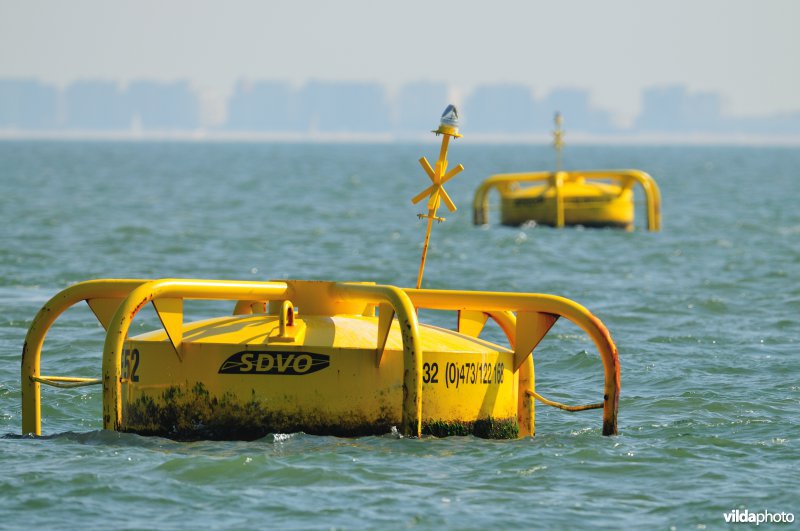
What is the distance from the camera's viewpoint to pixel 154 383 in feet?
30.5

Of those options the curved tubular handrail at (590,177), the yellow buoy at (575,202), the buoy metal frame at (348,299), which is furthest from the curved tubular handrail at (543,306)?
the yellow buoy at (575,202)

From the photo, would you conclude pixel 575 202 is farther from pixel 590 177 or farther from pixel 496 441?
pixel 496 441

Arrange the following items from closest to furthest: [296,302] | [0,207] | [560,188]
Answer: [296,302]
[560,188]
[0,207]

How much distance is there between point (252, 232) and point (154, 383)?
81.6 ft

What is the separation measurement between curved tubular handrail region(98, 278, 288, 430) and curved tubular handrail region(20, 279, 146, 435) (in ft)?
1.03

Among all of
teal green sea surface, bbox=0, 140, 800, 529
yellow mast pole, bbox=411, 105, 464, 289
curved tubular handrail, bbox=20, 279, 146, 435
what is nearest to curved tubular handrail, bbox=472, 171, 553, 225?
teal green sea surface, bbox=0, 140, 800, 529

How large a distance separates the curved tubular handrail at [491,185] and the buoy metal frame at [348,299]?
68.5 feet

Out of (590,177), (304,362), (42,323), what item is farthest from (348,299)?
(590,177)

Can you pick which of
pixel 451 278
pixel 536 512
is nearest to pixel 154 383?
pixel 536 512

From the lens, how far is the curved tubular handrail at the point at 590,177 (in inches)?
1205

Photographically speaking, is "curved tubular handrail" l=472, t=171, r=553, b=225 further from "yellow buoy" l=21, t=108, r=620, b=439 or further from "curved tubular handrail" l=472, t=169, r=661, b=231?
"yellow buoy" l=21, t=108, r=620, b=439

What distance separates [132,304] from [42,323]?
1.18 metres

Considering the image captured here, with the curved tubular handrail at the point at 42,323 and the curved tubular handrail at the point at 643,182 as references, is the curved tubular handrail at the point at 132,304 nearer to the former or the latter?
the curved tubular handrail at the point at 42,323

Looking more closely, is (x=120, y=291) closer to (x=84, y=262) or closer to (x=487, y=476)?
(x=487, y=476)
